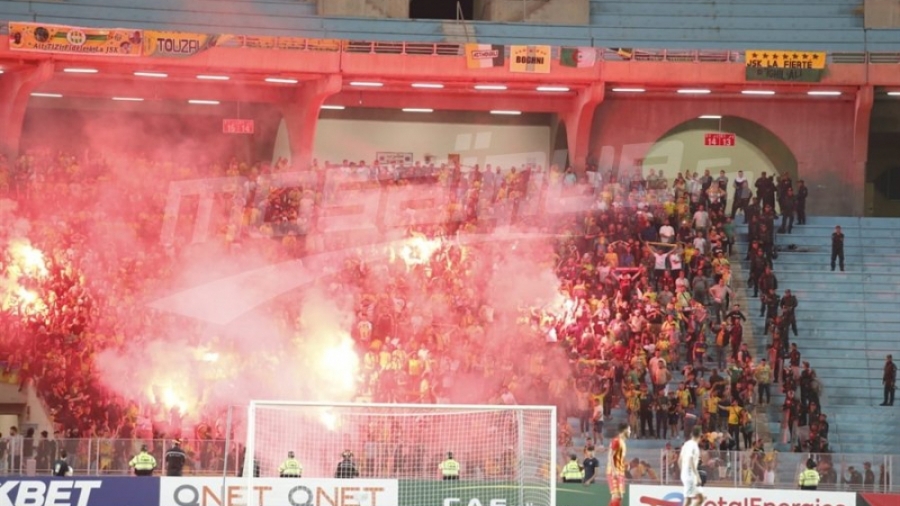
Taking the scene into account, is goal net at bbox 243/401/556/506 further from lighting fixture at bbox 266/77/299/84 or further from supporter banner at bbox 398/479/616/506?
lighting fixture at bbox 266/77/299/84

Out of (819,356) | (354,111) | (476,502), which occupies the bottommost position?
(476,502)

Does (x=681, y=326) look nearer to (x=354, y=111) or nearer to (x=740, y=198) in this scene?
(x=740, y=198)

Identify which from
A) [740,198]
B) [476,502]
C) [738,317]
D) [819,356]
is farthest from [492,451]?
[740,198]

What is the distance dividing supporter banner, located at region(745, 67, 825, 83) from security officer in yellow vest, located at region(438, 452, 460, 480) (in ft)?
57.8

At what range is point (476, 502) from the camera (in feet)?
89.7

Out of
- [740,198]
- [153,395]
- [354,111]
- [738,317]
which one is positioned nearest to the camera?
[153,395]

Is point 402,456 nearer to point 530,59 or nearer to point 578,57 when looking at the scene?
point 530,59

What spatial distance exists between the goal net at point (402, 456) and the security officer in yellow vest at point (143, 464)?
1800 millimetres

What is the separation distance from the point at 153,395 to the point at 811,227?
1786 cm

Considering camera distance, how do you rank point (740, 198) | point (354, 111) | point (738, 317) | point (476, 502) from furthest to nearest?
point (354, 111) < point (740, 198) < point (738, 317) < point (476, 502)

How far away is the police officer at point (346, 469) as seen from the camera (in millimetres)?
27750

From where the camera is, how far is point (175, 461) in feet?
90.5

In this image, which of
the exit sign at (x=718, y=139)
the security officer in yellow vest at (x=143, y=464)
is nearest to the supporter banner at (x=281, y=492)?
the security officer in yellow vest at (x=143, y=464)

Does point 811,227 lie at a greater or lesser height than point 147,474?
greater
